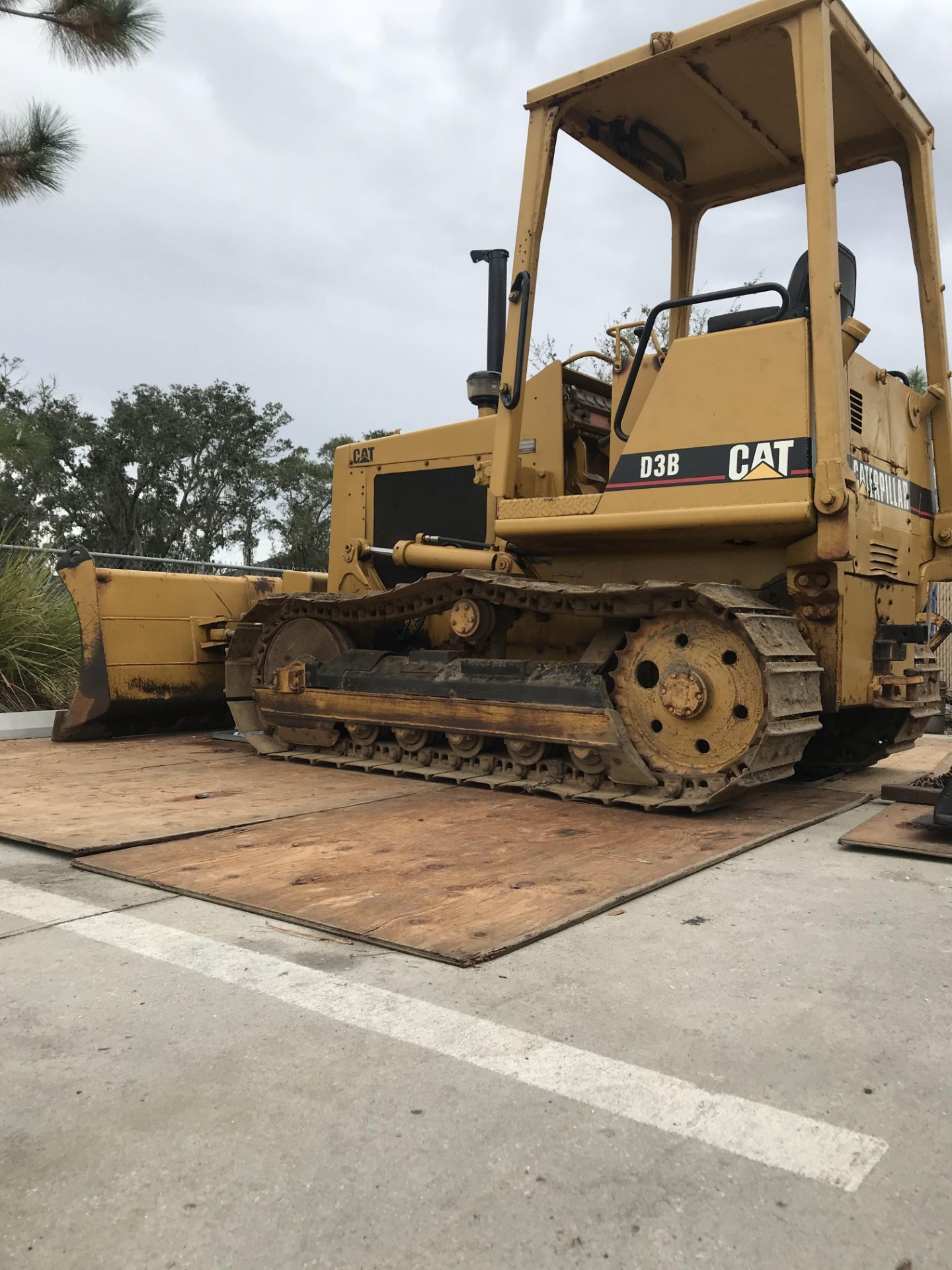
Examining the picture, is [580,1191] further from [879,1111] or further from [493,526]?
[493,526]

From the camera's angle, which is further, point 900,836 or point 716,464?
point 716,464

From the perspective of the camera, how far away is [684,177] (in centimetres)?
710

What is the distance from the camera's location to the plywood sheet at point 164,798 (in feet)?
14.2

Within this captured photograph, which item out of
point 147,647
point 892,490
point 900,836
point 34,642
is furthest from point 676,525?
point 34,642

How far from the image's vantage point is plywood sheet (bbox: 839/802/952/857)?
13.4 feet

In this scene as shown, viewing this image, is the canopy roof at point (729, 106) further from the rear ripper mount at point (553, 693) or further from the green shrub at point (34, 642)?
the green shrub at point (34, 642)

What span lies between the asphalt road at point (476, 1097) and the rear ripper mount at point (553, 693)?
6.18 ft

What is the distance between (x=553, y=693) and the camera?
5629 millimetres

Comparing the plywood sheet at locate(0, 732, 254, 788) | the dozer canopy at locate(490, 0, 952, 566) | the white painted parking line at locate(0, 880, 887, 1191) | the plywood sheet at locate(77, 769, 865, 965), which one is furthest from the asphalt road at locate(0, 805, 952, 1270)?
the plywood sheet at locate(0, 732, 254, 788)

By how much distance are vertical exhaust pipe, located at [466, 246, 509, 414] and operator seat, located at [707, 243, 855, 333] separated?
133cm

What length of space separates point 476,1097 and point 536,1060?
202 mm

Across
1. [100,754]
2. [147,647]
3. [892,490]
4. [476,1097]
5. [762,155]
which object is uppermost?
[762,155]

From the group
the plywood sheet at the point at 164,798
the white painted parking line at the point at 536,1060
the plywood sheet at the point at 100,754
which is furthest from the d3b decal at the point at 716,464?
the white painted parking line at the point at 536,1060

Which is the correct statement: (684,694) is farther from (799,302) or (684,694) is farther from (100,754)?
(100,754)
